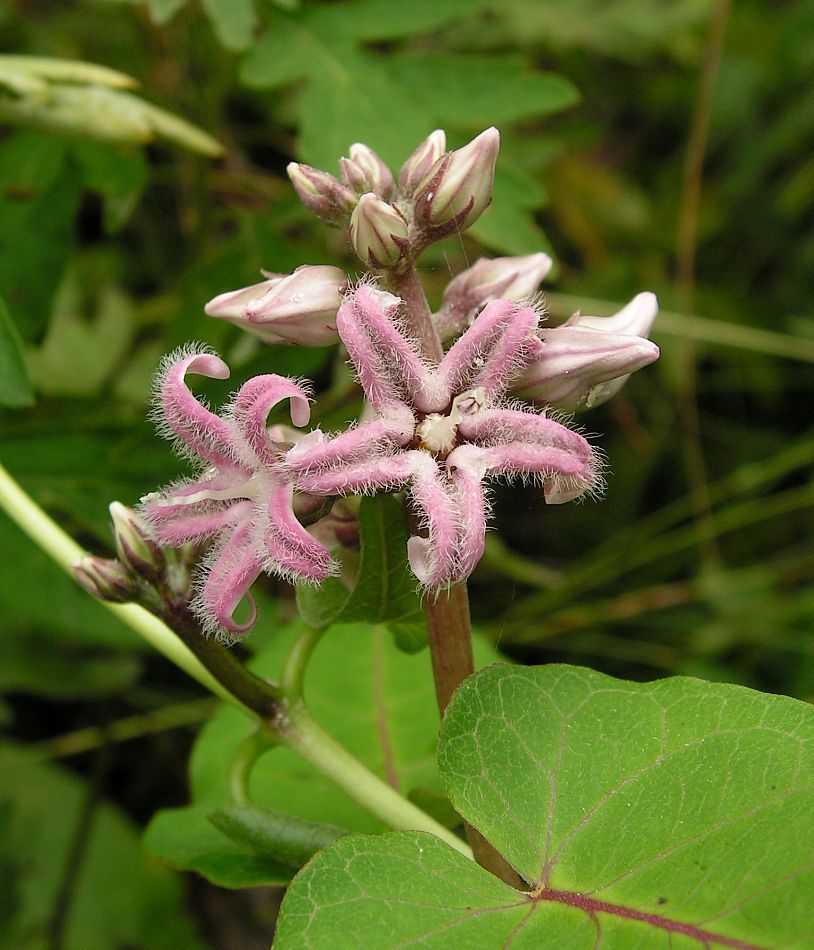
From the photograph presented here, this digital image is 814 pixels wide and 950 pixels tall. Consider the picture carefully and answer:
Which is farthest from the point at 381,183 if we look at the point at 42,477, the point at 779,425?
the point at 779,425

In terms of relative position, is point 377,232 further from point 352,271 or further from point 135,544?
point 352,271

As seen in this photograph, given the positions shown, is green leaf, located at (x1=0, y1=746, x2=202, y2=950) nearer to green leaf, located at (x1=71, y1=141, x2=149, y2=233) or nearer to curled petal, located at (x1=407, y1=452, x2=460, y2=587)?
green leaf, located at (x1=71, y1=141, x2=149, y2=233)

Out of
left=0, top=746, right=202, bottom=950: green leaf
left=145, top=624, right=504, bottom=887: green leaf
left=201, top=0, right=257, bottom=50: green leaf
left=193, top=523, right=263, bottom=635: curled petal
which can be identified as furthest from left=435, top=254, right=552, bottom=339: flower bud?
left=0, top=746, right=202, bottom=950: green leaf

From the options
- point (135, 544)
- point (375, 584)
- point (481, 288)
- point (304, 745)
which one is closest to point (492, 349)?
point (481, 288)

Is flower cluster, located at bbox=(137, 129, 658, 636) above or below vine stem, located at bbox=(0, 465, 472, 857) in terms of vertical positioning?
above

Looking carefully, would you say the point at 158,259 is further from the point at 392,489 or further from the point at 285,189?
the point at 392,489
